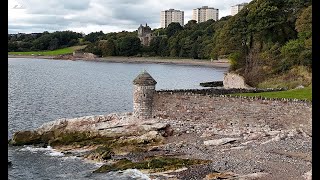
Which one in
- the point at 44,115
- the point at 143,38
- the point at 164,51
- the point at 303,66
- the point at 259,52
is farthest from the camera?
the point at 143,38

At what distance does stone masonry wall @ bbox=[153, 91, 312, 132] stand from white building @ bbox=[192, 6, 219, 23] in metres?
156

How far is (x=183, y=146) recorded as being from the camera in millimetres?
22656

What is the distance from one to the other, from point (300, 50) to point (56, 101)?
26420 mm

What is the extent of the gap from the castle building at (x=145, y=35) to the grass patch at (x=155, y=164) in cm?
11177

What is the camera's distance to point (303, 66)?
120ft

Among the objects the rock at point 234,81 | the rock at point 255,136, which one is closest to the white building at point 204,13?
the rock at point 234,81

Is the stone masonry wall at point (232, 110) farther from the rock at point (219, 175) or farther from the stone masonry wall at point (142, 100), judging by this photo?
the rock at point (219, 175)

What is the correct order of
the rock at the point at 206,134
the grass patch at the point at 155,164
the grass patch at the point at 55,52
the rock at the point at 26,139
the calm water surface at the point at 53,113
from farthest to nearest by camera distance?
the grass patch at the point at 55,52 < the rock at the point at 26,139 < the rock at the point at 206,134 < the calm water surface at the point at 53,113 < the grass patch at the point at 155,164

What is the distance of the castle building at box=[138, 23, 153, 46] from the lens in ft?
439

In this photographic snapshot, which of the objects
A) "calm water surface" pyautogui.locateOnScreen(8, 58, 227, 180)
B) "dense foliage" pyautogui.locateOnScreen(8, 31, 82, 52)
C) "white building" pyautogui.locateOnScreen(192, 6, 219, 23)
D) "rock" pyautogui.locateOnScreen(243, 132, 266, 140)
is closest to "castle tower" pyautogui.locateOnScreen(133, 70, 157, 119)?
"calm water surface" pyautogui.locateOnScreen(8, 58, 227, 180)

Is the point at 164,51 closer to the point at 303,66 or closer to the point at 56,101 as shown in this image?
the point at 56,101

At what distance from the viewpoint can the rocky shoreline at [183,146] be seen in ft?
58.8
